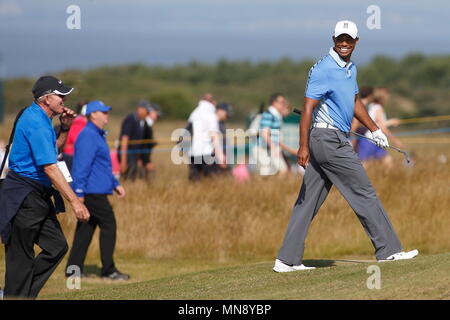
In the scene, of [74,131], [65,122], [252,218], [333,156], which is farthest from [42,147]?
[252,218]

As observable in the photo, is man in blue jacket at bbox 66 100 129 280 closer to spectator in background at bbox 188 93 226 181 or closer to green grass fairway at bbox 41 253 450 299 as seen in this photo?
green grass fairway at bbox 41 253 450 299

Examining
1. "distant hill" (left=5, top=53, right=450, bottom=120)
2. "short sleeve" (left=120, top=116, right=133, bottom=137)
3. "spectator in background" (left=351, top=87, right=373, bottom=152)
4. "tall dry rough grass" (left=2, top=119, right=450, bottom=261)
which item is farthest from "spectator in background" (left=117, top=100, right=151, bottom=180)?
"distant hill" (left=5, top=53, right=450, bottom=120)

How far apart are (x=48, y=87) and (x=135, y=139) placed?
29.1 ft

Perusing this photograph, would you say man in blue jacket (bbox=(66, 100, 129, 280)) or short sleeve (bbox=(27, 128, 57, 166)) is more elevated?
short sleeve (bbox=(27, 128, 57, 166))

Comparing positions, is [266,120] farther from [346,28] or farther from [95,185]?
[346,28]

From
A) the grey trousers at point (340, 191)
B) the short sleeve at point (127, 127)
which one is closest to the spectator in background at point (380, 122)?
the short sleeve at point (127, 127)

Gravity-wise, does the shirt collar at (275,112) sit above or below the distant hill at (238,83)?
above

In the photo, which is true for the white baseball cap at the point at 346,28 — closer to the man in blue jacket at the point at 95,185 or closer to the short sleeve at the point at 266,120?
the man in blue jacket at the point at 95,185

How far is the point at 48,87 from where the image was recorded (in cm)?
890

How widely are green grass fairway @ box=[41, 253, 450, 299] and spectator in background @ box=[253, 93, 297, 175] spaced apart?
5.74 m

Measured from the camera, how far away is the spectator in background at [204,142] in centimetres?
1664

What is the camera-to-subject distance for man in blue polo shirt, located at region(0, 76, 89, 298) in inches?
340

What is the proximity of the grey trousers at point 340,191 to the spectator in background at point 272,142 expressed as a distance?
6.59 m
